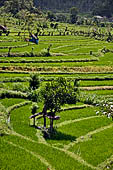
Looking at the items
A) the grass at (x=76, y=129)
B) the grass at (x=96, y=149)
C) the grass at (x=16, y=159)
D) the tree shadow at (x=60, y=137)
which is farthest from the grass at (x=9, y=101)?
the grass at (x=16, y=159)

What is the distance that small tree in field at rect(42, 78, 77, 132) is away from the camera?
31.6 metres

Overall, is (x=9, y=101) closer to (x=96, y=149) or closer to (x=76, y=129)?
(x=76, y=129)

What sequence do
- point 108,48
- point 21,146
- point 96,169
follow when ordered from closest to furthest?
point 96,169
point 21,146
point 108,48

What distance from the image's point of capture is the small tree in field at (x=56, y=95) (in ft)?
104

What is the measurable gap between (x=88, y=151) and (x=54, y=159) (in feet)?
15.0

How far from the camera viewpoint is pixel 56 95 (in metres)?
31.9

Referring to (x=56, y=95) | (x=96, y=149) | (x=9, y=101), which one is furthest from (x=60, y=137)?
(x=9, y=101)

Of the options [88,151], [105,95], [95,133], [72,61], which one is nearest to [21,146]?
[88,151]

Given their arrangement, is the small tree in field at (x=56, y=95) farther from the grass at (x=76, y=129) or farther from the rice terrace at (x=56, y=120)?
the grass at (x=76, y=129)

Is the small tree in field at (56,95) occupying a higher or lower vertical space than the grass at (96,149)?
higher

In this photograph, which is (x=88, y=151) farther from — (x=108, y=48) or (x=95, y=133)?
(x=108, y=48)

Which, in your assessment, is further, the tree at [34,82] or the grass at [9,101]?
the tree at [34,82]

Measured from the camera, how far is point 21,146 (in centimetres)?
2673

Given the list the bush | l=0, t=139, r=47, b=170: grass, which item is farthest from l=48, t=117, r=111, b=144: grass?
the bush
